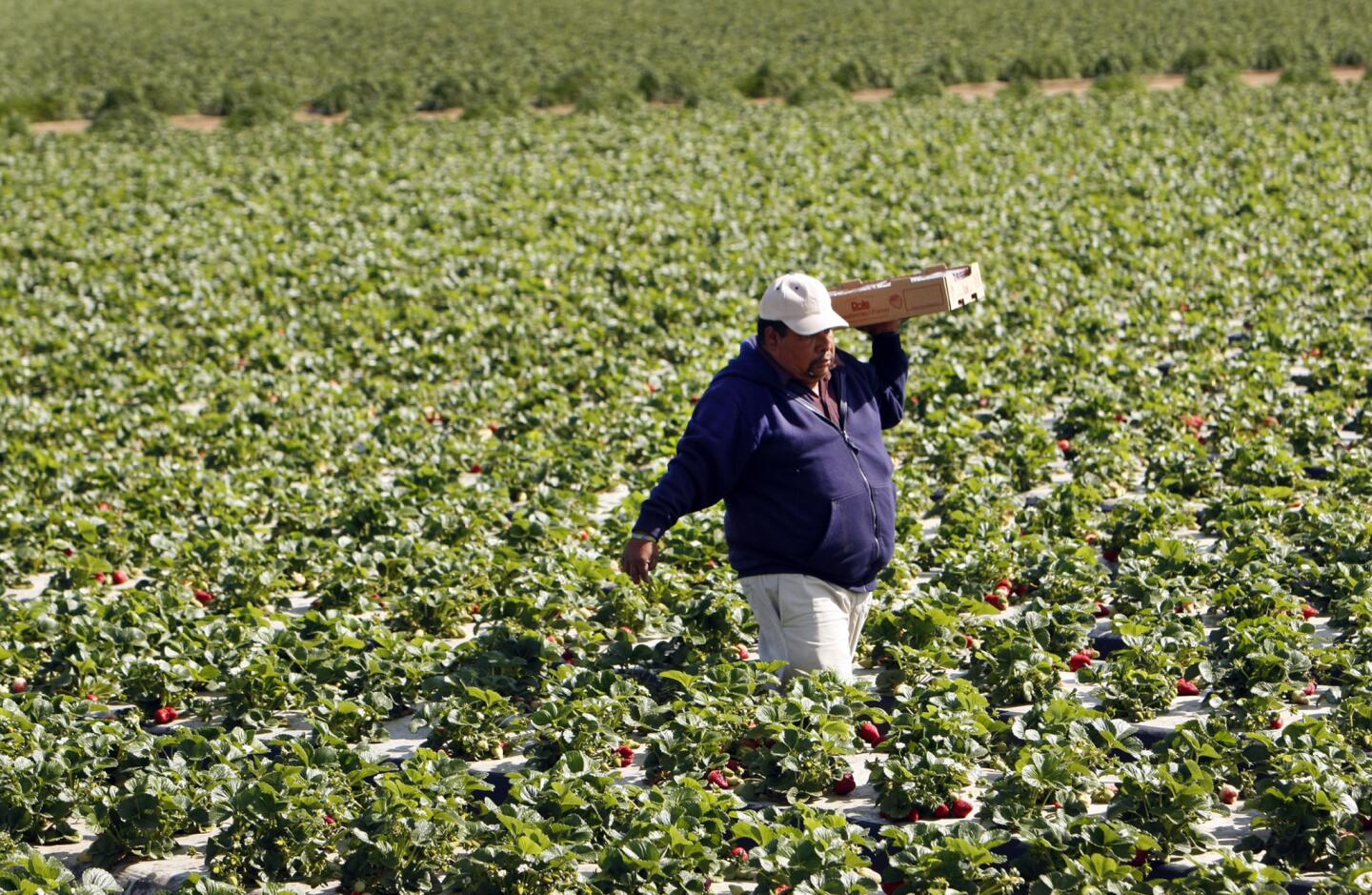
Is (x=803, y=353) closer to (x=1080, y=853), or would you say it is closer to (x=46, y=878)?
(x=1080, y=853)

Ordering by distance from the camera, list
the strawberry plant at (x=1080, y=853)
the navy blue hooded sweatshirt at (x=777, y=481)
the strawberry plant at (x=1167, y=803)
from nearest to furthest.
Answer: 1. the strawberry plant at (x=1080, y=853)
2. the strawberry plant at (x=1167, y=803)
3. the navy blue hooded sweatshirt at (x=777, y=481)

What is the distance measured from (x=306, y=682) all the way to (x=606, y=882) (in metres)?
2.32

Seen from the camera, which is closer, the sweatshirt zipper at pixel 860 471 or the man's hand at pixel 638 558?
the man's hand at pixel 638 558

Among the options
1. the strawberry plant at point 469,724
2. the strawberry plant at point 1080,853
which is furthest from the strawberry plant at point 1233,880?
the strawberry plant at point 469,724

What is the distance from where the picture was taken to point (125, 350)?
14.5 m

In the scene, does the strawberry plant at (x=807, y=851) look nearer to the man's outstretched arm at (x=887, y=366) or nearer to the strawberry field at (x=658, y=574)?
the strawberry field at (x=658, y=574)

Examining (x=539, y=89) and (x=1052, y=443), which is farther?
(x=539, y=89)

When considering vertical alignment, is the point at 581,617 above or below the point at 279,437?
below

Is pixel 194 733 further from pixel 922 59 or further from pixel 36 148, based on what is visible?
pixel 922 59

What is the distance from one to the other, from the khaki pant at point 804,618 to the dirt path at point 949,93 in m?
26.8

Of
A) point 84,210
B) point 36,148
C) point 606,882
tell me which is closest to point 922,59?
point 36,148

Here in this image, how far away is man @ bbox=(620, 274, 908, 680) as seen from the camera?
6.38m

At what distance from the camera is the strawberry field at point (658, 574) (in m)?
5.66

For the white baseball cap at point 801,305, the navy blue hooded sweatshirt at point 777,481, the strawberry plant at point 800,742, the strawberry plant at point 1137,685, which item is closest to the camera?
the strawberry plant at point 800,742
